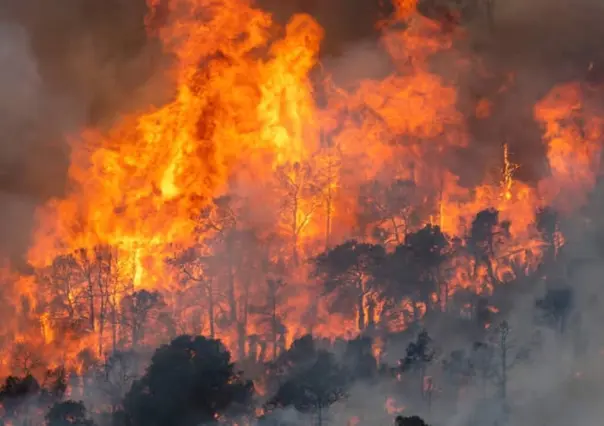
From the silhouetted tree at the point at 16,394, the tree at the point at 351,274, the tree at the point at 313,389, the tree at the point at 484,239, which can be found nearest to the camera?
the tree at the point at 313,389

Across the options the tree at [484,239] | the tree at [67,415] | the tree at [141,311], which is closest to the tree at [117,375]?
the tree at [141,311]

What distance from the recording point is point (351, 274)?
41.2m

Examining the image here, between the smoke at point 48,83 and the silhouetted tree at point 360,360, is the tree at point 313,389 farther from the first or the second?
the smoke at point 48,83

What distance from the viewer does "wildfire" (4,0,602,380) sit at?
43844 millimetres

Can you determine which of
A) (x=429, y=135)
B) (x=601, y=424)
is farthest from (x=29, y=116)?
(x=601, y=424)

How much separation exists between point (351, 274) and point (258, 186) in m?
9.12

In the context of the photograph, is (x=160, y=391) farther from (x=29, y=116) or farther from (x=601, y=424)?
(x=29, y=116)

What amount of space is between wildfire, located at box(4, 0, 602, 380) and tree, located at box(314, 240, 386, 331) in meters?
0.62

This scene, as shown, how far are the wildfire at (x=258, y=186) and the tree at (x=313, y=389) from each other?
9065 millimetres

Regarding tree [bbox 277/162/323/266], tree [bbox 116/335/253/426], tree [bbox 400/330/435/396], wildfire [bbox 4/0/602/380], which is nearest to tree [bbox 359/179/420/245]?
wildfire [bbox 4/0/602/380]

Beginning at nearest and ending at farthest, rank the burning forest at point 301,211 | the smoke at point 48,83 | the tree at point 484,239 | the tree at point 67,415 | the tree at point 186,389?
the tree at point 186,389 < the tree at point 67,415 < the burning forest at point 301,211 < the tree at point 484,239 < the smoke at point 48,83

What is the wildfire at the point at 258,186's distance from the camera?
43844 millimetres

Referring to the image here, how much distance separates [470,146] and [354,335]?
18464 mm

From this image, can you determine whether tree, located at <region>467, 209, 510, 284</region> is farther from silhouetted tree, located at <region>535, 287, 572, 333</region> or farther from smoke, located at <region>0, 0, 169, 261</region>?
smoke, located at <region>0, 0, 169, 261</region>
